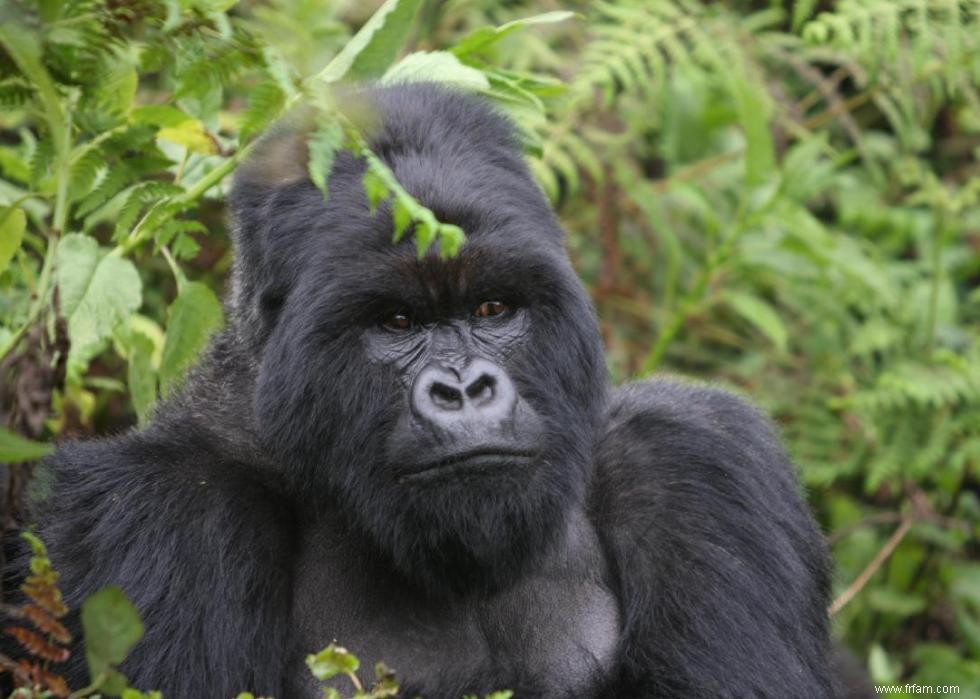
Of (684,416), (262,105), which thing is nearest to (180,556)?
(262,105)

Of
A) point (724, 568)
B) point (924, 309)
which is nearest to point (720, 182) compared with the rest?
point (924, 309)

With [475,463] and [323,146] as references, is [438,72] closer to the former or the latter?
[475,463]

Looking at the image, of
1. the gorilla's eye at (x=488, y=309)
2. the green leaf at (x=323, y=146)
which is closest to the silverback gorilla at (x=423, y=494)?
the gorilla's eye at (x=488, y=309)

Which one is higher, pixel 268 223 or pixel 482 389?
pixel 268 223

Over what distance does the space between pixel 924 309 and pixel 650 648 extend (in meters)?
3.43

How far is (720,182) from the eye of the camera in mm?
6262

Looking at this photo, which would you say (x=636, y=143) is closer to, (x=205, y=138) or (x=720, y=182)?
(x=720, y=182)

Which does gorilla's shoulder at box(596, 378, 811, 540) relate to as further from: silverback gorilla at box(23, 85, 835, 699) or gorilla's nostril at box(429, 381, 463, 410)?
gorilla's nostril at box(429, 381, 463, 410)

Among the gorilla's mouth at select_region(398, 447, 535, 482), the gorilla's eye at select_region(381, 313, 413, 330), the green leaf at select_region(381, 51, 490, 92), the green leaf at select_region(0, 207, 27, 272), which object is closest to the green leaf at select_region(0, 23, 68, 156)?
the green leaf at select_region(0, 207, 27, 272)

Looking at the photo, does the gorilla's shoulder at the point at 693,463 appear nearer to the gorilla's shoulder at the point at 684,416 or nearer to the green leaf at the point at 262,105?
the gorilla's shoulder at the point at 684,416

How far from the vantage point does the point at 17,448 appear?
2.04 m

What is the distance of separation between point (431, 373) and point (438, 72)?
781mm

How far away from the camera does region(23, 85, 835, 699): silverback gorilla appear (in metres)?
2.89

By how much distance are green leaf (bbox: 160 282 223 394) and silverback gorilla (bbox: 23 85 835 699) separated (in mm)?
68
